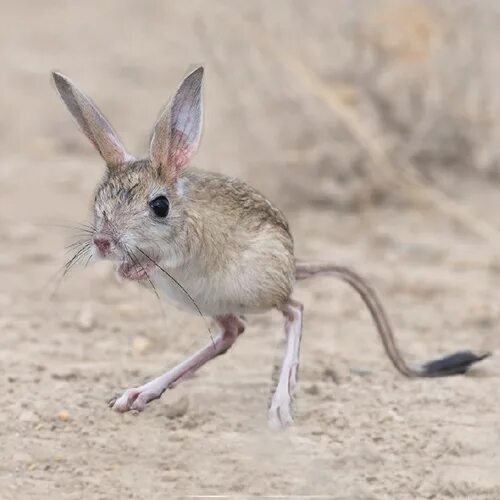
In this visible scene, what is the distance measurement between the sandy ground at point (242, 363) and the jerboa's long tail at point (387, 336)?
59 millimetres

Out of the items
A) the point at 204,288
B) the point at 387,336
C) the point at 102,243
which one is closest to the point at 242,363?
the point at 387,336

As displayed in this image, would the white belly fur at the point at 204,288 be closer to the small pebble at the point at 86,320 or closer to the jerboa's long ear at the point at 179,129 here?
the jerboa's long ear at the point at 179,129

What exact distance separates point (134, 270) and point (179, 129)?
49 cm

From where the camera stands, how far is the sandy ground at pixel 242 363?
12.9 feet

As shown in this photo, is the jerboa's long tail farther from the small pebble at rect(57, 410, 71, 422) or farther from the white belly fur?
the small pebble at rect(57, 410, 71, 422)

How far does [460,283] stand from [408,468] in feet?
8.35

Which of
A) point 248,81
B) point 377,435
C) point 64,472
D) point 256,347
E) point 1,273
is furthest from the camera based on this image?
point 248,81

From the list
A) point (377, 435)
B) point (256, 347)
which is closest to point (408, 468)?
point (377, 435)

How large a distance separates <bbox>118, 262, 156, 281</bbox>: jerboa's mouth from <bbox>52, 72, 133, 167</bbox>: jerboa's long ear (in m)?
0.37

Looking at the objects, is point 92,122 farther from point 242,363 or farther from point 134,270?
point 242,363

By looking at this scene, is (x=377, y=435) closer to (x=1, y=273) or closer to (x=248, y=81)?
(x=1, y=273)

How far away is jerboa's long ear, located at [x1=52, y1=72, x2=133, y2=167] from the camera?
4195mm

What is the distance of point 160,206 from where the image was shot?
Answer: 4145 millimetres

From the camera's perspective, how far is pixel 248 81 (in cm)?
795
